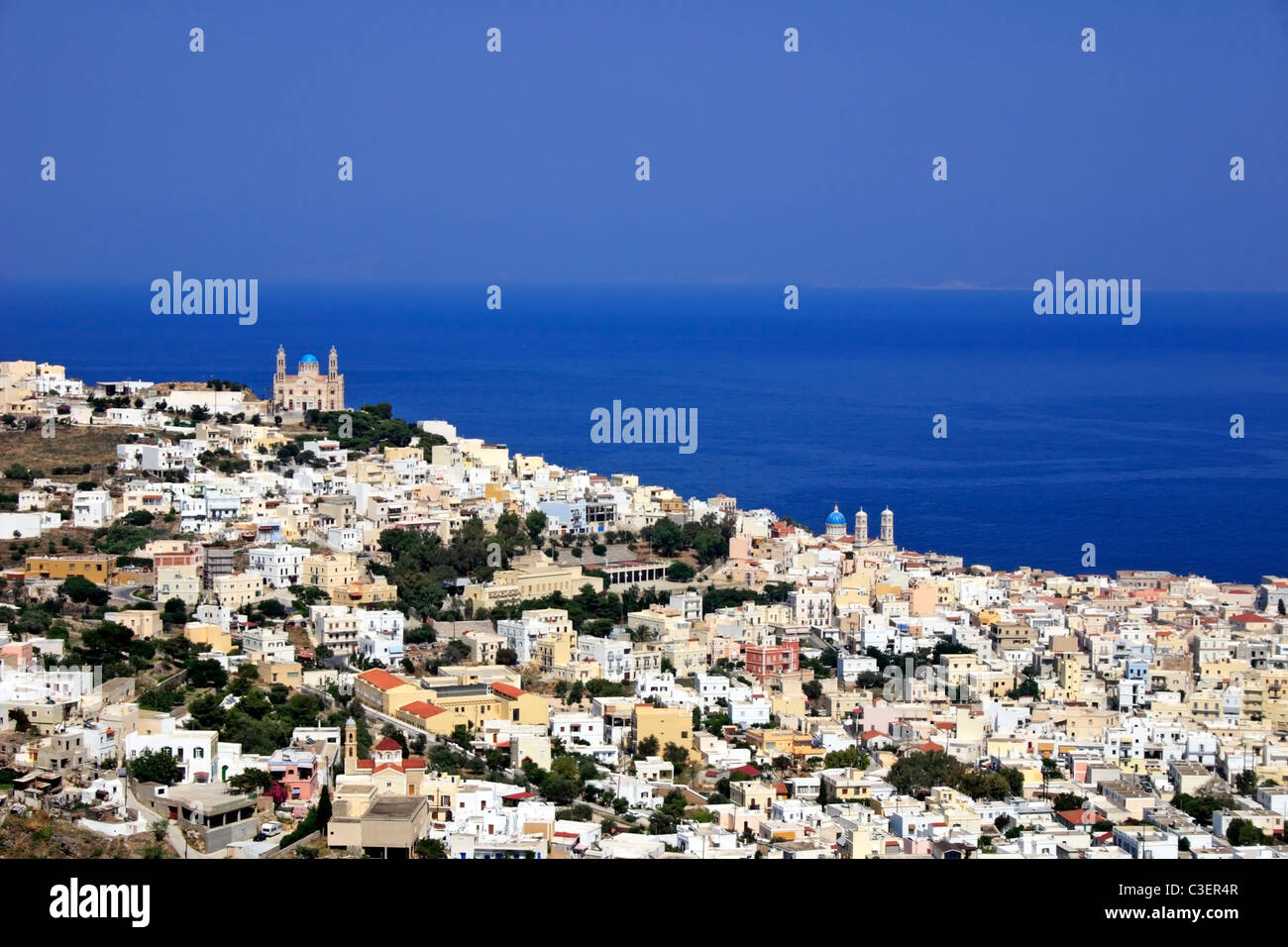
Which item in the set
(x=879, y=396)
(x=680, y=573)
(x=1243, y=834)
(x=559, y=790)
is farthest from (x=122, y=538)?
(x=879, y=396)

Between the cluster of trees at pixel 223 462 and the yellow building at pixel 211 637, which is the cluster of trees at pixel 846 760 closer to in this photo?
the yellow building at pixel 211 637

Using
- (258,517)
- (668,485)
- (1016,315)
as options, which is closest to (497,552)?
(258,517)

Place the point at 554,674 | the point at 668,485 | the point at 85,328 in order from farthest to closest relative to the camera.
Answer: the point at 85,328 < the point at 668,485 < the point at 554,674

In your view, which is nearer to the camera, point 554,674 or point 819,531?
point 554,674

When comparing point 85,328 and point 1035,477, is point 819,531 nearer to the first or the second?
point 1035,477

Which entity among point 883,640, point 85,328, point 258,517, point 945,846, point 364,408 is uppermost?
point 85,328

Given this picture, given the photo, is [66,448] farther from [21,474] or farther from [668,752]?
[668,752]
